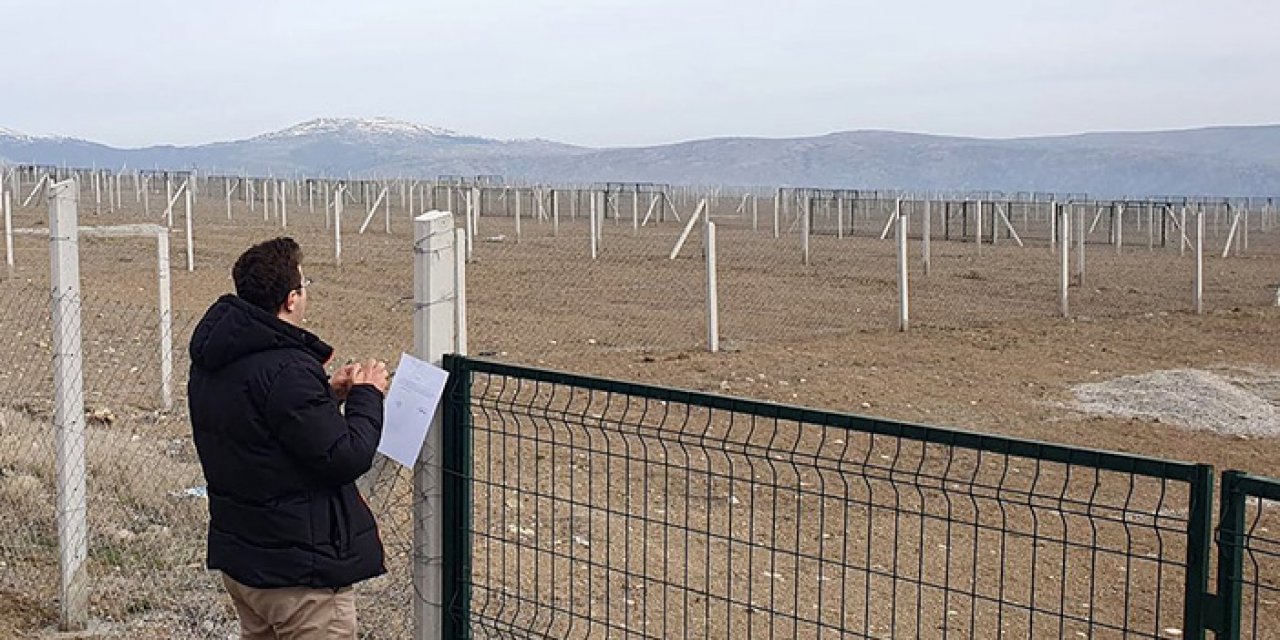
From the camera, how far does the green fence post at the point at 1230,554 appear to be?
2.67 meters

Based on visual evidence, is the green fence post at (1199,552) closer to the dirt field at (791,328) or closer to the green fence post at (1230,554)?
the green fence post at (1230,554)

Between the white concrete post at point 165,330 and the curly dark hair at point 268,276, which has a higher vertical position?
the curly dark hair at point 268,276

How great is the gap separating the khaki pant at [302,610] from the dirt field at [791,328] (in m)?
1.98

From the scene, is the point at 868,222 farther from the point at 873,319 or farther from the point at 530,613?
the point at 530,613

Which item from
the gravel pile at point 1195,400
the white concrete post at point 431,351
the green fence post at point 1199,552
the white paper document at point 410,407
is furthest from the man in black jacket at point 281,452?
the gravel pile at point 1195,400

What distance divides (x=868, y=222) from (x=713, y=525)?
57726 mm

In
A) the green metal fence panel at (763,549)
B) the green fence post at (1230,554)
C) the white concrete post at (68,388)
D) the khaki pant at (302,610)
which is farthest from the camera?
the white concrete post at (68,388)

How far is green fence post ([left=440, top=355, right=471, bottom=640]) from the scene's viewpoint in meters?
4.09

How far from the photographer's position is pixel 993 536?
298 inches

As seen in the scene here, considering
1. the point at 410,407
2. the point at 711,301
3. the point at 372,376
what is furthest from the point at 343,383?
the point at 711,301

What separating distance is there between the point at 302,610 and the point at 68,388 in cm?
233

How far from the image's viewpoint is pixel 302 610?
3.66 m

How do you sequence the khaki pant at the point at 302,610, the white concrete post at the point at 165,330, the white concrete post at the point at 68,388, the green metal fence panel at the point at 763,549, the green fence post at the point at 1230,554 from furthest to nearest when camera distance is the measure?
the white concrete post at the point at 165,330
the white concrete post at the point at 68,388
the green metal fence panel at the point at 763,549
the khaki pant at the point at 302,610
the green fence post at the point at 1230,554

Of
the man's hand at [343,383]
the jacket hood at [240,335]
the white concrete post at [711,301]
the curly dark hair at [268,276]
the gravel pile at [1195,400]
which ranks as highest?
the curly dark hair at [268,276]
